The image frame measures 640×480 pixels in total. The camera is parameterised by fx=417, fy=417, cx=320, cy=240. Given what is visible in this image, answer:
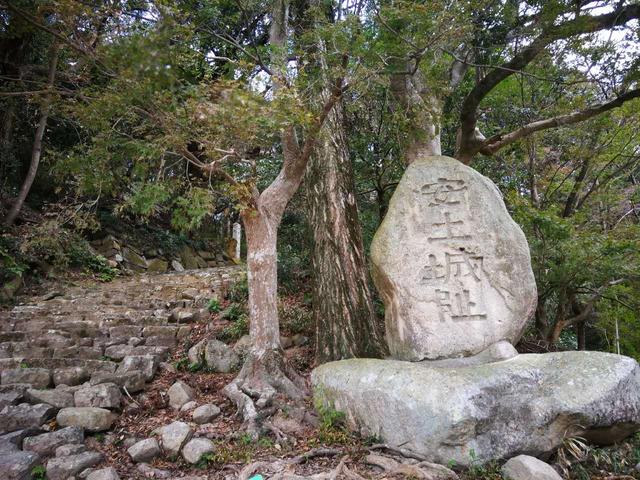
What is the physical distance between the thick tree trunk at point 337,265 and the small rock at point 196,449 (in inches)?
80.8

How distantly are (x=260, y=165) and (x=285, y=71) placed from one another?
4.40 meters

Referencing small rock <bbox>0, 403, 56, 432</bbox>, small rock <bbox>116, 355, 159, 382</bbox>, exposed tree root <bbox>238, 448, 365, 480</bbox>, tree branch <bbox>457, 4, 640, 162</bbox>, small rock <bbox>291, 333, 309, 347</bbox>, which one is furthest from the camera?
small rock <bbox>291, 333, 309, 347</bbox>

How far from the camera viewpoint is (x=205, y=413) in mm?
4430

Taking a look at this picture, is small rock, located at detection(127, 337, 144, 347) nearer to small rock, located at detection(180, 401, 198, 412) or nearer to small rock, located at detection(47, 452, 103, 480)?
small rock, located at detection(180, 401, 198, 412)

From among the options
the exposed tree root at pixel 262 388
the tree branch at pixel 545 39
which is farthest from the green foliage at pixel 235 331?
the tree branch at pixel 545 39

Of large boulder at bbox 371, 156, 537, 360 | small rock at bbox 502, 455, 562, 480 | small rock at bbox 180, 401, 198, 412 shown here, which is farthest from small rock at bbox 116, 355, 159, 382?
small rock at bbox 502, 455, 562, 480

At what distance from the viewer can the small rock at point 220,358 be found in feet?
18.7

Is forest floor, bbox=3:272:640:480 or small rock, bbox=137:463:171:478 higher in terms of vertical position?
forest floor, bbox=3:272:640:480

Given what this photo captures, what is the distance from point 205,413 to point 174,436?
0.53 meters

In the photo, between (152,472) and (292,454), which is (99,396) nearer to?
(152,472)

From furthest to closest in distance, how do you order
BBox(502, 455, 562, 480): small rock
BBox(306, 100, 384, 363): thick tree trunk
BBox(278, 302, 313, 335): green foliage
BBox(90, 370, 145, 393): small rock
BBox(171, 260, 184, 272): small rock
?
BBox(171, 260, 184, 272): small rock, BBox(278, 302, 313, 335): green foliage, BBox(306, 100, 384, 363): thick tree trunk, BBox(90, 370, 145, 393): small rock, BBox(502, 455, 562, 480): small rock

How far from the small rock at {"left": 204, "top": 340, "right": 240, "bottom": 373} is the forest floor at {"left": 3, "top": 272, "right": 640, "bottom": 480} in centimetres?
82

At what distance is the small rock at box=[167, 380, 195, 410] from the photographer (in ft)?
15.7

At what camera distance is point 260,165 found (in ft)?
30.0
